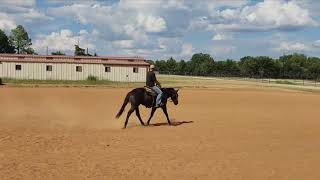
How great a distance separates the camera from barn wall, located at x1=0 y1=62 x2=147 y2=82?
61.9m

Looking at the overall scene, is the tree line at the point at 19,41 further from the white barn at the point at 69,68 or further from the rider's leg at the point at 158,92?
the rider's leg at the point at 158,92

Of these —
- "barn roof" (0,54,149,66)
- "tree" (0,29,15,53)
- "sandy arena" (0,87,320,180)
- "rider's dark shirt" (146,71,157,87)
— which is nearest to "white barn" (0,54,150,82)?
"barn roof" (0,54,149,66)

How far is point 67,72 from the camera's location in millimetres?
62594

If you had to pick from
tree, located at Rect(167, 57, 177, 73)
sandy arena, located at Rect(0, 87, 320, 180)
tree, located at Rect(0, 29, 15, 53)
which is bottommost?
sandy arena, located at Rect(0, 87, 320, 180)

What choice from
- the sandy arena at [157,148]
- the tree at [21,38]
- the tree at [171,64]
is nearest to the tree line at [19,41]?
the tree at [21,38]

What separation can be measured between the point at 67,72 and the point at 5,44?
6343 centimetres

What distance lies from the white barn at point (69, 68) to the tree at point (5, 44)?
57.7m

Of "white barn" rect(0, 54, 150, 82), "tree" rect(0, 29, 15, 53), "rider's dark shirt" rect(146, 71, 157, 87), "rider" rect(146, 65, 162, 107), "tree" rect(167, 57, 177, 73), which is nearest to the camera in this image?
"rider's dark shirt" rect(146, 71, 157, 87)

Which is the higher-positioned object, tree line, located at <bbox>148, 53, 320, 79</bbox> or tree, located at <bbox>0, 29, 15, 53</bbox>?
tree, located at <bbox>0, 29, 15, 53</bbox>

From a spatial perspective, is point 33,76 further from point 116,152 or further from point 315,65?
point 315,65

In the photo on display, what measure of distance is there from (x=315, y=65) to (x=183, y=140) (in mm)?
125194

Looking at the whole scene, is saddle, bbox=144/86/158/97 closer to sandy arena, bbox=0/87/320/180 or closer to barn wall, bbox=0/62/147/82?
sandy arena, bbox=0/87/320/180

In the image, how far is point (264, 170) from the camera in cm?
1034

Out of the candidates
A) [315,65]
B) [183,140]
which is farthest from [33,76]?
[315,65]
